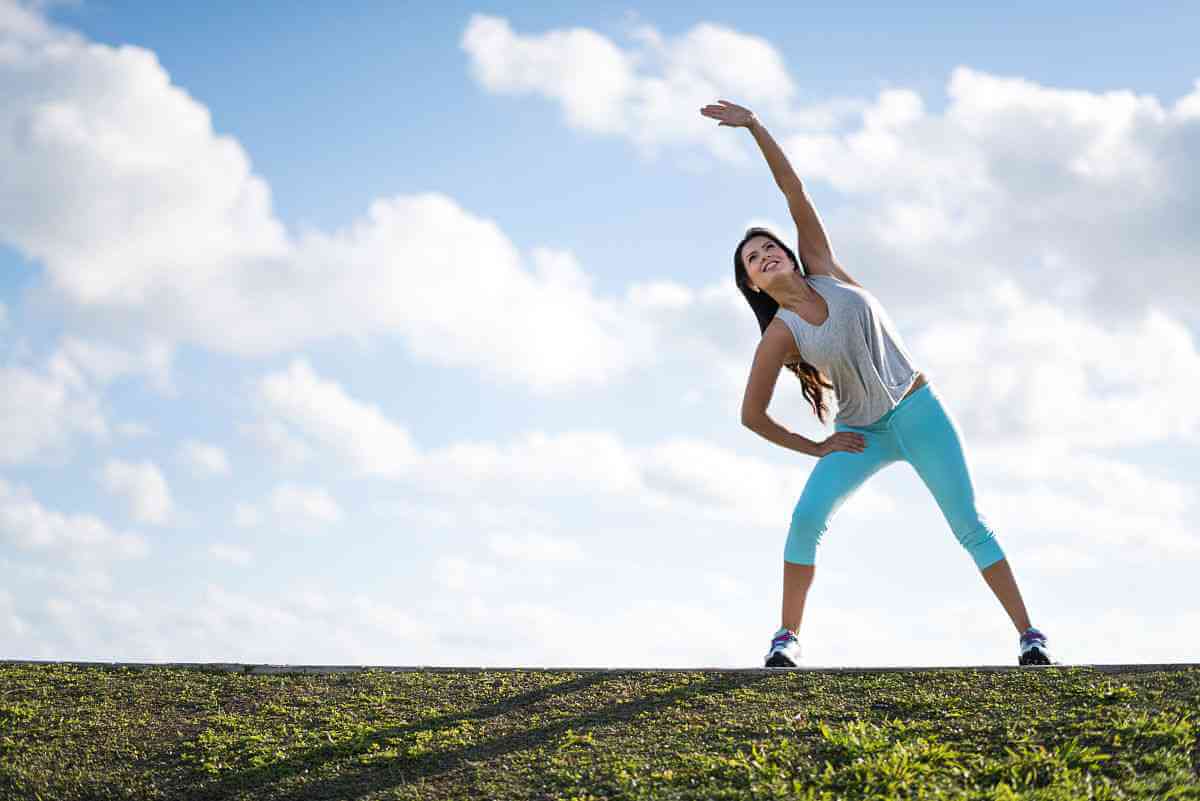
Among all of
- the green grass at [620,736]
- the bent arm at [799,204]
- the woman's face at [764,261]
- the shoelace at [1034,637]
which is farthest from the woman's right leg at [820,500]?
the shoelace at [1034,637]

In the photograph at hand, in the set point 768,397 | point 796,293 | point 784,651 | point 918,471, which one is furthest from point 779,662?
point 796,293

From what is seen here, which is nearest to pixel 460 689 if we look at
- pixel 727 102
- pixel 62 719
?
pixel 62 719

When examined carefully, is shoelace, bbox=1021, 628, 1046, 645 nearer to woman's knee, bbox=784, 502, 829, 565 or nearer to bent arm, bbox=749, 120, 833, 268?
woman's knee, bbox=784, 502, 829, 565

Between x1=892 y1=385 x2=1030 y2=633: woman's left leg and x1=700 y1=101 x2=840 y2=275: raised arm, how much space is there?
1066 millimetres

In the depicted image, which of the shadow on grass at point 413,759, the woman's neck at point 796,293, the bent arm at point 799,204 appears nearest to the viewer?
the shadow on grass at point 413,759

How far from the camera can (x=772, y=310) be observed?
6.86 metres

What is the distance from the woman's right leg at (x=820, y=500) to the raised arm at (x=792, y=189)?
1124mm

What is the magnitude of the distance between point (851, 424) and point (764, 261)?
3.67ft

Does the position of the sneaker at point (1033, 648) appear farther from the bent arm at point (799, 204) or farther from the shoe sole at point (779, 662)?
the bent arm at point (799, 204)

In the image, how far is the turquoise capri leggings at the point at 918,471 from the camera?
6492mm

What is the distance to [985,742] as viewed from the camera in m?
5.11

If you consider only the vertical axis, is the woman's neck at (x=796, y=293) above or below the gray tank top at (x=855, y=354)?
above

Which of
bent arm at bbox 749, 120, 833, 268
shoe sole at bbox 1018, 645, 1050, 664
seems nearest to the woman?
shoe sole at bbox 1018, 645, 1050, 664

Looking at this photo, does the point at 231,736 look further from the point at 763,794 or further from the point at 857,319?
the point at 857,319
